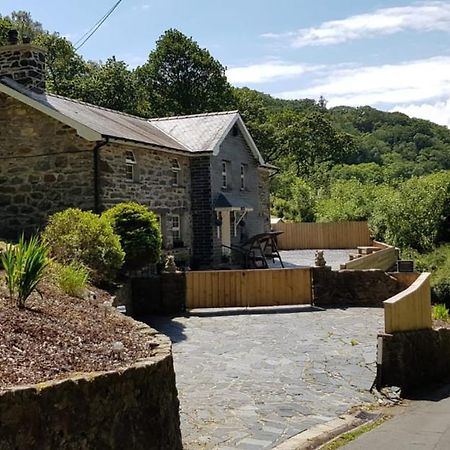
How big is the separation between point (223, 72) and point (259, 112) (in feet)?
40.5

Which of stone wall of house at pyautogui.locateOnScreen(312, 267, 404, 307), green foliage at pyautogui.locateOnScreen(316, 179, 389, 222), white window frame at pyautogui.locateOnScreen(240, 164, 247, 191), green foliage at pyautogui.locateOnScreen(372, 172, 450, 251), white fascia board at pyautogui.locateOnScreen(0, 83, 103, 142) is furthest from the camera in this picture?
green foliage at pyautogui.locateOnScreen(316, 179, 389, 222)

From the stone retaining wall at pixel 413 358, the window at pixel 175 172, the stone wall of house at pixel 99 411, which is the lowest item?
the stone retaining wall at pixel 413 358

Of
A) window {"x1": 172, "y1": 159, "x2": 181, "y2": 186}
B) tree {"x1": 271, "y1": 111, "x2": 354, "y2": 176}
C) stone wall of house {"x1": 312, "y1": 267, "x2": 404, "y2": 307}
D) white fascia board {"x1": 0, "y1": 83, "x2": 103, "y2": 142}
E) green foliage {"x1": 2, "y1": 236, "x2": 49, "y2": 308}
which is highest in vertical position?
tree {"x1": 271, "y1": 111, "x2": 354, "y2": 176}

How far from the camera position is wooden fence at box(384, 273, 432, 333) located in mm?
11805

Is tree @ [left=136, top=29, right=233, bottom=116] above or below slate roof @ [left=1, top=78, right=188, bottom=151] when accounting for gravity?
above

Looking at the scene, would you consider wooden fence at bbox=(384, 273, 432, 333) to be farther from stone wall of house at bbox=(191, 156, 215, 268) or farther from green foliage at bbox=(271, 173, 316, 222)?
green foliage at bbox=(271, 173, 316, 222)

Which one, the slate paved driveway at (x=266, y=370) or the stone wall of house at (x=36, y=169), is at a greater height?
the stone wall of house at (x=36, y=169)

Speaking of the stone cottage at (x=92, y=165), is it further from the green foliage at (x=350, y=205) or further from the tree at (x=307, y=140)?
the tree at (x=307, y=140)

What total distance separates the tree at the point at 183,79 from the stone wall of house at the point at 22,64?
30604mm

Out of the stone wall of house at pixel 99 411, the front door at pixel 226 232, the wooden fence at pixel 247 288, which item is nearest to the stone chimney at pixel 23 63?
the wooden fence at pixel 247 288

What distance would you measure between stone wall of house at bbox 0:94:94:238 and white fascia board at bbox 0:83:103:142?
14.2 inches

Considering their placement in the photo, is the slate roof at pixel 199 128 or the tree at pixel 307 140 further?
the tree at pixel 307 140

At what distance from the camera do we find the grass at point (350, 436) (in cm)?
741

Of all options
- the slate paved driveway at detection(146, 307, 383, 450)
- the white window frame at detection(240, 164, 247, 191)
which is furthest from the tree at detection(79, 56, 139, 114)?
the slate paved driveway at detection(146, 307, 383, 450)
